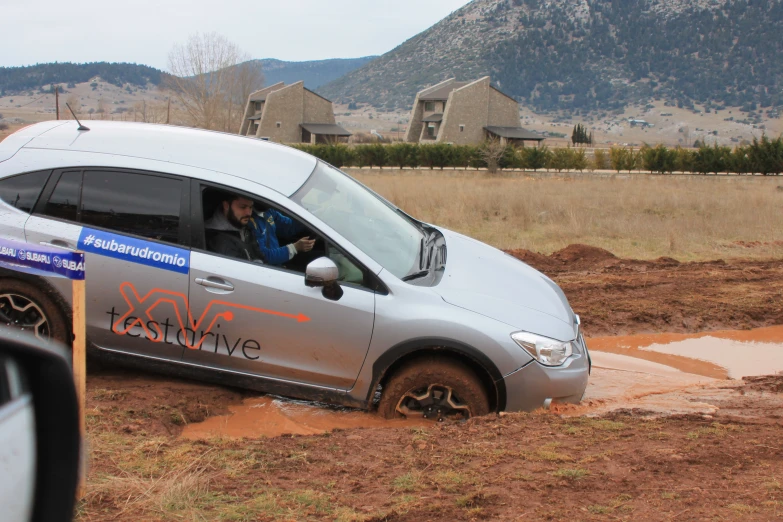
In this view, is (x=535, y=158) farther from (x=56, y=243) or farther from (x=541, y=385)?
(x=56, y=243)

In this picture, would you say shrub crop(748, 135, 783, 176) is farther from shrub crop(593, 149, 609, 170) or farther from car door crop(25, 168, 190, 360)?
car door crop(25, 168, 190, 360)

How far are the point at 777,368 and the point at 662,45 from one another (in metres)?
185

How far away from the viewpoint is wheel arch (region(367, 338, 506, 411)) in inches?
174

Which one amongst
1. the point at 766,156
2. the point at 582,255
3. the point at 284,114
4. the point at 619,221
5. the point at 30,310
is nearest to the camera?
the point at 30,310

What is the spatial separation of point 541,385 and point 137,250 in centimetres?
270

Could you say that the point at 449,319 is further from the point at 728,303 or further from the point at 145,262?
the point at 728,303

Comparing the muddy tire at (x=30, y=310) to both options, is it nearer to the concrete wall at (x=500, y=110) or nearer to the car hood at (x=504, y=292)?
the car hood at (x=504, y=292)

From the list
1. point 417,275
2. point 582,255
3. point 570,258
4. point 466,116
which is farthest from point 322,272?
point 466,116

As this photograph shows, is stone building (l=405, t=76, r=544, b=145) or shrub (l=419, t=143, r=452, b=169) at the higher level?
stone building (l=405, t=76, r=544, b=145)

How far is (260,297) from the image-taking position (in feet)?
15.1

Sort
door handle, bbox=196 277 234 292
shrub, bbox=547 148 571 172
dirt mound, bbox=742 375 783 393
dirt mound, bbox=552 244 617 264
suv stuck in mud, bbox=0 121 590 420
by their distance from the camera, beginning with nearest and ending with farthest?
suv stuck in mud, bbox=0 121 590 420, door handle, bbox=196 277 234 292, dirt mound, bbox=742 375 783 393, dirt mound, bbox=552 244 617 264, shrub, bbox=547 148 571 172

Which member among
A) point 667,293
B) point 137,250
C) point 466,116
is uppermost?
point 466,116

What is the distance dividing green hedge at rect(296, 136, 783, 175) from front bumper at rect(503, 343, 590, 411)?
3905 centimetres

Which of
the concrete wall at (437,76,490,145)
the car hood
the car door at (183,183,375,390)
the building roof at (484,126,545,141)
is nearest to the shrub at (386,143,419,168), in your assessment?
the concrete wall at (437,76,490,145)
